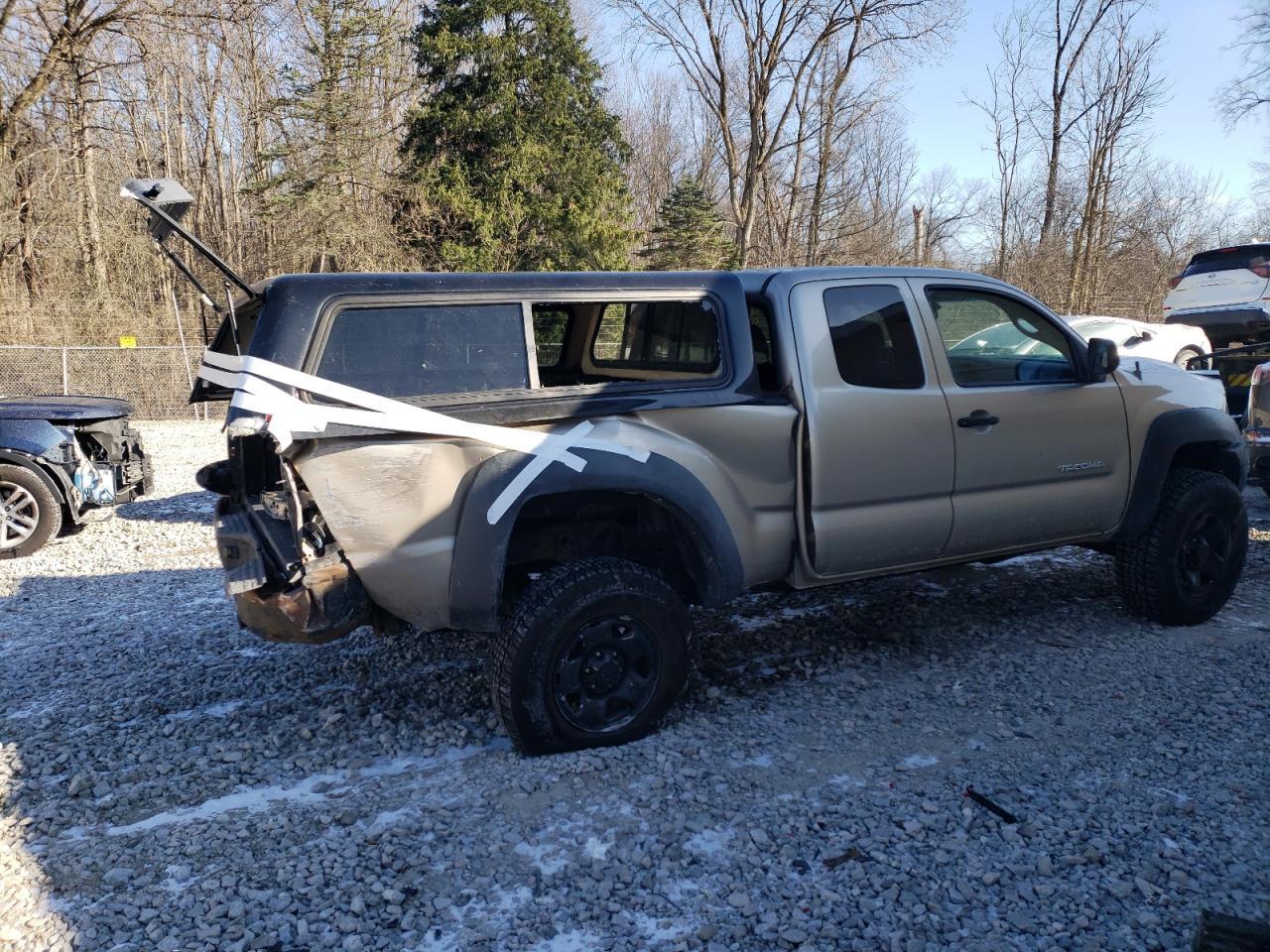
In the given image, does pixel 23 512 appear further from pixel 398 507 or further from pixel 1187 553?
pixel 1187 553

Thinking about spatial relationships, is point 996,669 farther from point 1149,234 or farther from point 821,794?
point 1149,234

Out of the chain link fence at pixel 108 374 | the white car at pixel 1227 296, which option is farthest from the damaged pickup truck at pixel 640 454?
the chain link fence at pixel 108 374

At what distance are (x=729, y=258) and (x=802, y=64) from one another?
6.62 metres

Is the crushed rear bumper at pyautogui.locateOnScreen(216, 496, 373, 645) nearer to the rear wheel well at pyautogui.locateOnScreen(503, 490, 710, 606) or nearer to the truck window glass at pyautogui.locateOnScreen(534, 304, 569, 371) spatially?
the rear wheel well at pyautogui.locateOnScreen(503, 490, 710, 606)

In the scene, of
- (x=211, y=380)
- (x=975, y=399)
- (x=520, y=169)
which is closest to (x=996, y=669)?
(x=975, y=399)

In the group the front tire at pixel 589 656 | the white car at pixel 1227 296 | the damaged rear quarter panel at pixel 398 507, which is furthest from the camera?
the white car at pixel 1227 296

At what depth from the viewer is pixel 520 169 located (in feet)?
78.1

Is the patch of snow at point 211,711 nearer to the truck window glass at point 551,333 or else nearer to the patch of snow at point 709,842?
the truck window glass at point 551,333

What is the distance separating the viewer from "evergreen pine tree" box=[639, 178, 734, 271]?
94.7ft

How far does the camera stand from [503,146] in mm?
23875

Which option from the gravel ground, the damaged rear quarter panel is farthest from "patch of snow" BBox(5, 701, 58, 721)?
the damaged rear quarter panel

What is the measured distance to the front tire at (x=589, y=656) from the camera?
11.2 ft

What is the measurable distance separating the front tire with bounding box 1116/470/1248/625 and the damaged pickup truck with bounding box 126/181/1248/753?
0.02 meters

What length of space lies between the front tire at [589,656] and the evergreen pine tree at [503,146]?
20749mm
